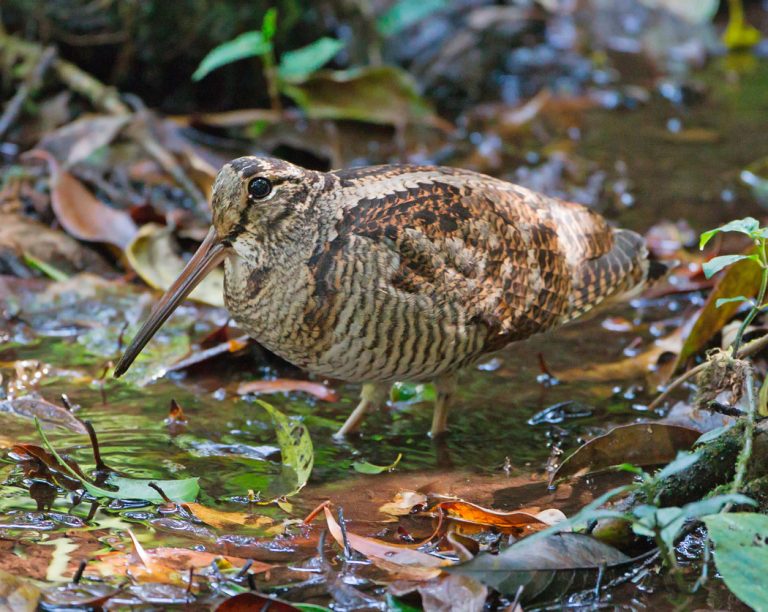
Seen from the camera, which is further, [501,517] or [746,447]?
[501,517]

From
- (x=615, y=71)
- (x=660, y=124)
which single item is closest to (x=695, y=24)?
(x=615, y=71)

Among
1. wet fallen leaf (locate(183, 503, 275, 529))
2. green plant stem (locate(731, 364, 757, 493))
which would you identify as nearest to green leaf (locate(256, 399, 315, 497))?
wet fallen leaf (locate(183, 503, 275, 529))

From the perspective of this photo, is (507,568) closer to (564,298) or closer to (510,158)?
(564,298)

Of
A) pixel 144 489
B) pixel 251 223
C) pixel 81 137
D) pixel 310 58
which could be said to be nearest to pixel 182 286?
pixel 251 223

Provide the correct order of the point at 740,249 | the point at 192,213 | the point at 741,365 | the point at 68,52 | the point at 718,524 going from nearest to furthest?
the point at 718,524 → the point at 741,365 → the point at 740,249 → the point at 192,213 → the point at 68,52

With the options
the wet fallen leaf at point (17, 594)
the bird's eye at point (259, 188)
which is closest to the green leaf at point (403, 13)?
the bird's eye at point (259, 188)

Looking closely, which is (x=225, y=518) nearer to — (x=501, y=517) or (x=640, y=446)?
(x=501, y=517)

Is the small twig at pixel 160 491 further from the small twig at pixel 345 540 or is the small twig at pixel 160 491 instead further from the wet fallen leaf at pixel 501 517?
the wet fallen leaf at pixel 501 517
